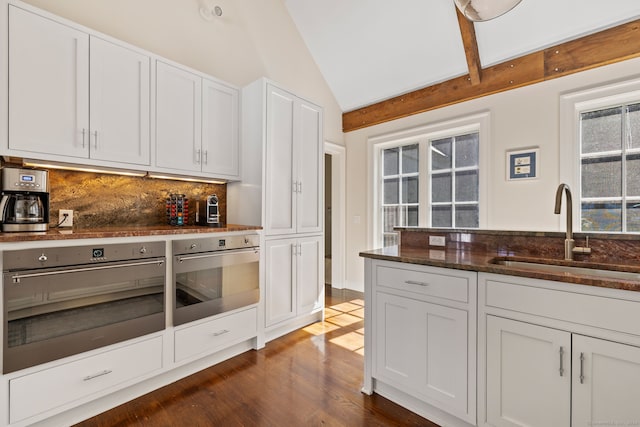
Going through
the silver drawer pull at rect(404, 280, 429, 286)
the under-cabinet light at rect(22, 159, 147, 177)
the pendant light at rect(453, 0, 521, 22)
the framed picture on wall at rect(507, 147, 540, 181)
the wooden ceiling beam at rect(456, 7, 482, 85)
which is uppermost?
the wooden ceiling beam at rect(456, 7, 482, 85)

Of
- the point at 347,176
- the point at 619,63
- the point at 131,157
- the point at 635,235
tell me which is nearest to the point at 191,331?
the point at 131,157

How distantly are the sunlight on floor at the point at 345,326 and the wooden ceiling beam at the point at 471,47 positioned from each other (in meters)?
2.97

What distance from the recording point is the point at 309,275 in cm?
308

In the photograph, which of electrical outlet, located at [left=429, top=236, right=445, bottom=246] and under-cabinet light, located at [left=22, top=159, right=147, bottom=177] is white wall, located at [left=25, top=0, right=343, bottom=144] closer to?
under-cabinet light, located at [left=22, top=159, right=147, bottom=177]

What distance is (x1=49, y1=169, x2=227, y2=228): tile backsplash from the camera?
2.12m

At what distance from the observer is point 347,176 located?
15.1 feet

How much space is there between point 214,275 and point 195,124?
1.27 meters

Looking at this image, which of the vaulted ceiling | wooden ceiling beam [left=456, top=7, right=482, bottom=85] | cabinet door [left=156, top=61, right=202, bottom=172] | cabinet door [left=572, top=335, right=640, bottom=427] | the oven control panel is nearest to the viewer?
cabinet door [left=572, top=335, right=640, bottom=427]

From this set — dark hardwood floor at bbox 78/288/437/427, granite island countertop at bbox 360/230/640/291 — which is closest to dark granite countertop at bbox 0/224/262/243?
dark hardwood floor at bbox 78/288/437/427

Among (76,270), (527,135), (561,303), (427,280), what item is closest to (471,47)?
(527,135)

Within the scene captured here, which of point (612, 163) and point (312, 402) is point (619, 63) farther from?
point (312, 402)

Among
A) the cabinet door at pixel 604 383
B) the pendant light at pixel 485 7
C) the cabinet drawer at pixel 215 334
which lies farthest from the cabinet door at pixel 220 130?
the cabinet door at pixel 604 383

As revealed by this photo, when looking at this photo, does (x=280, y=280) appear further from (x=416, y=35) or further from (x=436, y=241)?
(x=416, y=35)

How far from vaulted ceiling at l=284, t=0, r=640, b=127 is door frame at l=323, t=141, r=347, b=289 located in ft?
2.86
